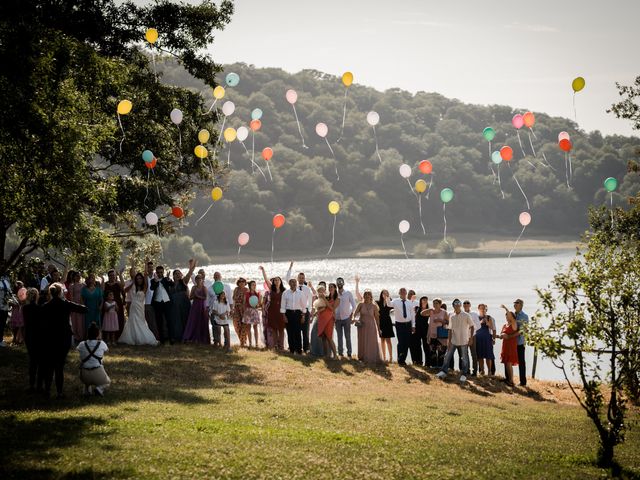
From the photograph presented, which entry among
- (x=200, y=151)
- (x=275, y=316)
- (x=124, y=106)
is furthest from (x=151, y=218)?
(x=275, y=316)

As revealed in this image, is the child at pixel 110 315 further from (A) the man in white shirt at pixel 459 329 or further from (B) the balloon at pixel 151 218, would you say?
(A) the man in white shirt at pixel 459 329

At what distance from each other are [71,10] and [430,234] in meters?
98.0

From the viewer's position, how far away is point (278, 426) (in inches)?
452

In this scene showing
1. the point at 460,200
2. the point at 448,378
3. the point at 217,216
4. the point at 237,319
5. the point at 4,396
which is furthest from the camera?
the point at 460,200

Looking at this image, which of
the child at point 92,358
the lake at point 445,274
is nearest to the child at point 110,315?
the child at point 92,358

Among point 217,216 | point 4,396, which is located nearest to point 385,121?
point 217,216

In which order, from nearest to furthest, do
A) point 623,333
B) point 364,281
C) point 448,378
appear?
point 623,333 < point 448,378 < point 364,281

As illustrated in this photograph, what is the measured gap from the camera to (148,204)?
2189cm

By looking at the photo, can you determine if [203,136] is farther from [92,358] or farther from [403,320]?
[92,358]

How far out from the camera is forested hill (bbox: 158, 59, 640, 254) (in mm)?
98688

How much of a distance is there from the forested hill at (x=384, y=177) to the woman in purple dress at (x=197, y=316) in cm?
7000

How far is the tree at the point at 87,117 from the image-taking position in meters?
11.5

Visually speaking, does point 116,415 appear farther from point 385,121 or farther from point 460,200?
point 385,121

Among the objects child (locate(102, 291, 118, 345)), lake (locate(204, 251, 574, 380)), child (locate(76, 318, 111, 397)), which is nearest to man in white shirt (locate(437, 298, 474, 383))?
child (locate(102, 291, 118, 345))
